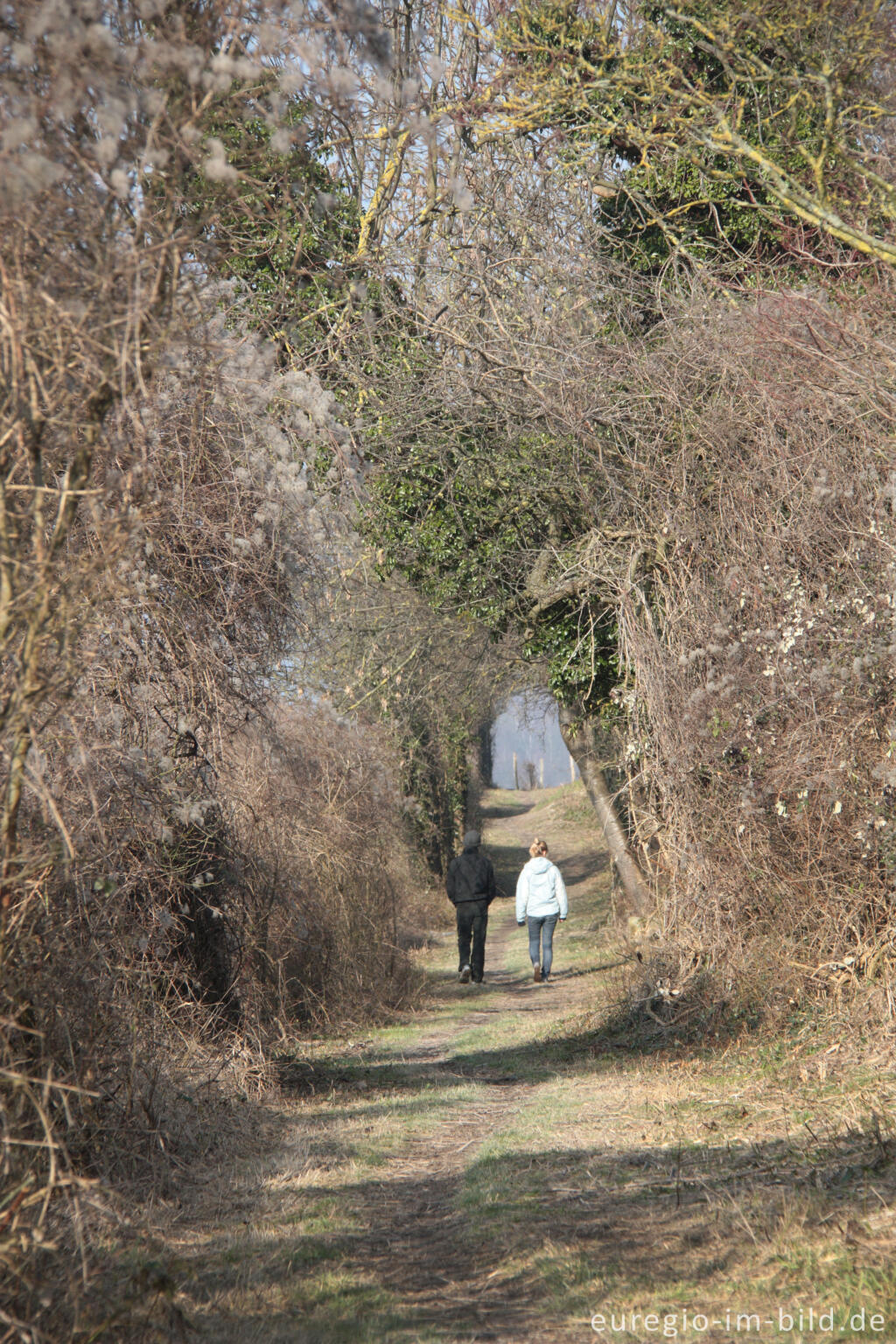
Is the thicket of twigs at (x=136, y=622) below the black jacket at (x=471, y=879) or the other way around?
the other way around

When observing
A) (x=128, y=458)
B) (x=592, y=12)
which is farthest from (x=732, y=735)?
(x=592, y=12)

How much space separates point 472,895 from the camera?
1320 centimetres

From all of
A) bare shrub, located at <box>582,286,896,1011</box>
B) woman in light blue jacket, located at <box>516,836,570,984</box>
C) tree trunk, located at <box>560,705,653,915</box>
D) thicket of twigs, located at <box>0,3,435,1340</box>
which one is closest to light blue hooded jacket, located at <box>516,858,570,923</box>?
woman in light blue jacket, located at <box>516,836,570,984</box>

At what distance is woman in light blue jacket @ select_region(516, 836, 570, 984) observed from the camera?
41.5ft

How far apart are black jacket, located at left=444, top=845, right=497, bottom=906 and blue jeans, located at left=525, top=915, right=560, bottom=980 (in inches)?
22.3

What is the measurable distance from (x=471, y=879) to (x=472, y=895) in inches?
6.9

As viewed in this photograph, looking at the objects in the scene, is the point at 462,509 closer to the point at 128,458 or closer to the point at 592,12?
the point at 592,12

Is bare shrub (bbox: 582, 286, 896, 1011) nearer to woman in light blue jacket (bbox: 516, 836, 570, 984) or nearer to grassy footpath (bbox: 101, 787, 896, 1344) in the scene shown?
grassy footpath (bbox: 101, 787, 896, 1344)

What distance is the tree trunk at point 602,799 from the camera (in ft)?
39.6

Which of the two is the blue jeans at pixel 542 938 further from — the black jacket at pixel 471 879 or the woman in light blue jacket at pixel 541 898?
the black jacket at pixel 471 879

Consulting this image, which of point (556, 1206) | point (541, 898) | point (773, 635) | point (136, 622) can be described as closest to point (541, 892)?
point (541, 898)

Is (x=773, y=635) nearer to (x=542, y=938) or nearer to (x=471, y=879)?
(x=471, y=879)

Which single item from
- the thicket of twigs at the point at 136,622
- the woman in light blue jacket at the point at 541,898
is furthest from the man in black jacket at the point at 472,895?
the thicket of twigs at the point at 136,622

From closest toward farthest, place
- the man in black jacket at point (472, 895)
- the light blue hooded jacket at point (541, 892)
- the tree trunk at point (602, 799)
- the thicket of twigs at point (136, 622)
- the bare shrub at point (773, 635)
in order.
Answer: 1. the thicket of twigs at point (136, 622)
2. the bare shrub at point (773, 635)
3. the tree trunk at point (602, 799)
4. the light blue hooded jacket at point (541, 892)
5. the man in black jacket at point (472, 895)
